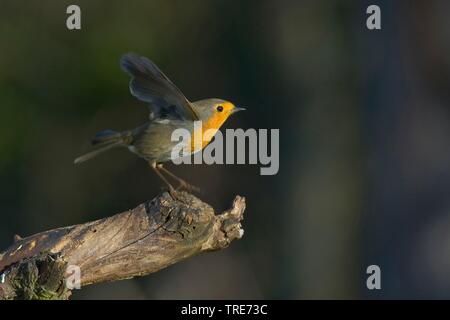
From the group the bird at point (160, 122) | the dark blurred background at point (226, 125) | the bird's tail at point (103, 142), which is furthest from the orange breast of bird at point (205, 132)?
the dark blurred background at point (226, 125)

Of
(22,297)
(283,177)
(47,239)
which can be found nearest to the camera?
(22,297)

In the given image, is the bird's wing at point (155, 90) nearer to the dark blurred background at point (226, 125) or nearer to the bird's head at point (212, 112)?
the bird's head at point (212, 112)

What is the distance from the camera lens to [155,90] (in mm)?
6613

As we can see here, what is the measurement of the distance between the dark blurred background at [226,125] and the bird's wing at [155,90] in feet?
19.4

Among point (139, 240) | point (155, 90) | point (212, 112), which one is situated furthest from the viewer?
point (212, 112)

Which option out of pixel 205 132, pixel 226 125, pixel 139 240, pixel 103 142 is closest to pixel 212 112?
pixel 205 132

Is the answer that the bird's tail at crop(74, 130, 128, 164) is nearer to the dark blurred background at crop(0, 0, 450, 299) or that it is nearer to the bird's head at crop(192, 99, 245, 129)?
the bird's head at crop(192, 99, 245, 129)

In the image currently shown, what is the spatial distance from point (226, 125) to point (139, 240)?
8.36 m

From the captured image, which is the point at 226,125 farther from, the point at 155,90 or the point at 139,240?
the point at 139,240

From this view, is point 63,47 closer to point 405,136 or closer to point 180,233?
point 405,136

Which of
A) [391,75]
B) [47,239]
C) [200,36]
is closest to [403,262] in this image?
[391,75]

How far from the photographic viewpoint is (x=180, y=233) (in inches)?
235

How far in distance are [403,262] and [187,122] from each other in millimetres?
4585

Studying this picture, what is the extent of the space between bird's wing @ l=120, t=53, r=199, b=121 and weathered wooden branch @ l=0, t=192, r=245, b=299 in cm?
79
